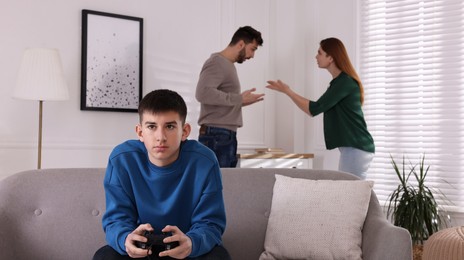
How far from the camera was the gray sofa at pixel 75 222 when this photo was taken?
2420 millimetres

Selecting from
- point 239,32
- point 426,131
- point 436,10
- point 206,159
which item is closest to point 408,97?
point 426,131

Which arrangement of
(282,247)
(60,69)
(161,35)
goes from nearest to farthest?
(282,247) < (60,69) < (161,35)

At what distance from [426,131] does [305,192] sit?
2354 mm

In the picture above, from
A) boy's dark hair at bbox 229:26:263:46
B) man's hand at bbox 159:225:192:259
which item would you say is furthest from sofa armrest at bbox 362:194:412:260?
boy's dark hair at bbox 229:26:263:46

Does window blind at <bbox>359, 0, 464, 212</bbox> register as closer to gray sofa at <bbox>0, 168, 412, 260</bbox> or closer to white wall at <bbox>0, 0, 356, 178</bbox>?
white wall at <bbox>0, 0, 356, 178</bbox>

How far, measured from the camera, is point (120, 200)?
2.22 meters

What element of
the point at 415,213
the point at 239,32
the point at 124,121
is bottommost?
the point at 415,213

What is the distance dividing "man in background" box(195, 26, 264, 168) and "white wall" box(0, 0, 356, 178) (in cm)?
88

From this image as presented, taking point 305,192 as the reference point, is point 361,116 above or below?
above

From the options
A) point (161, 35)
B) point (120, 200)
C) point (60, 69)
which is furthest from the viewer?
point (161, 35)

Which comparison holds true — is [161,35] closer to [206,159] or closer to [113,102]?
[113,102]

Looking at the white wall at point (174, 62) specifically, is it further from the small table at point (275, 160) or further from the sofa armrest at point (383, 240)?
the sofa armrest at point (383, 240)

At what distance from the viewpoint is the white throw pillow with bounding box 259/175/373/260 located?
2545 millimetres

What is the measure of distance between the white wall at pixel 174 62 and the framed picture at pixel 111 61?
0.19 feet
